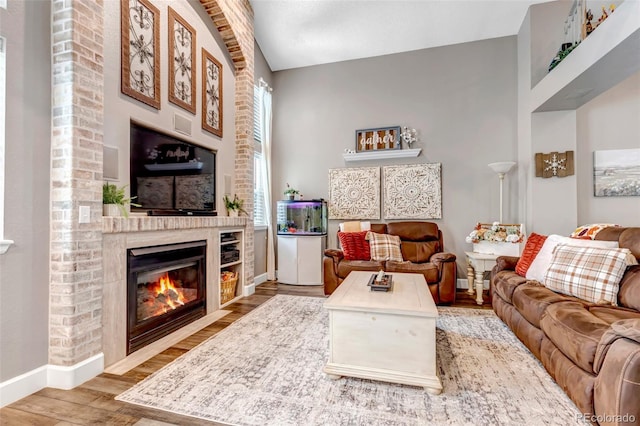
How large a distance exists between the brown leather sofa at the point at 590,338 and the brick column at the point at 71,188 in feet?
9.58

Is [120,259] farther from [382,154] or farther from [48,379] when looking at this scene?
[382,154]

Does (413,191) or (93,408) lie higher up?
(413,191)

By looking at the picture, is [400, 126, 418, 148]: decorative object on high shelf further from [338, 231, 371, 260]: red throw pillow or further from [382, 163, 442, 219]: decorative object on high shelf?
[338, 231, 371, 260]: red throw pillow

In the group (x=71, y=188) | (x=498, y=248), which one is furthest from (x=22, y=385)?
(x=498, y=248)

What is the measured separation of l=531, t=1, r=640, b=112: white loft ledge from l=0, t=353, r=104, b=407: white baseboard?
4.48m

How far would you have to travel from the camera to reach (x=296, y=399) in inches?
66.2

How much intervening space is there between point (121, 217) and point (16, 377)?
1.08 metres

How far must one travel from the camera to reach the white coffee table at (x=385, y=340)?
5.75 feet

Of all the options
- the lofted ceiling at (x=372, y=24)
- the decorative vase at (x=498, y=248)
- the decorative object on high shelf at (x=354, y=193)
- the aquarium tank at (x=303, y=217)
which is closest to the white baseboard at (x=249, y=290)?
the aquarium tank at (x=303, y=217)

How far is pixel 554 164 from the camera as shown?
3.62 metres

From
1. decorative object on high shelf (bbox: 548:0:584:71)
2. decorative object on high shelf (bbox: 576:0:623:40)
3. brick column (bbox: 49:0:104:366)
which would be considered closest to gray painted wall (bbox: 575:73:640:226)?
decorative object on high shelf (bbox: 548:0:584:71)

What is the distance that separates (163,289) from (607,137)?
5511 mm

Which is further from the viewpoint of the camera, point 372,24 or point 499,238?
point 372,24

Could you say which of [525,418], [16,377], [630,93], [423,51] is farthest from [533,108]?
[16,377]
